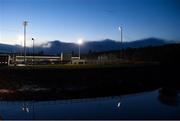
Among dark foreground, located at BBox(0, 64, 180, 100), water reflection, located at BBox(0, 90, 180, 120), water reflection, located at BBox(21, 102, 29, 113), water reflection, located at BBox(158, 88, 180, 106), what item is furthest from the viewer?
dark foreground, located at BBox(0, 64, 180, 100)

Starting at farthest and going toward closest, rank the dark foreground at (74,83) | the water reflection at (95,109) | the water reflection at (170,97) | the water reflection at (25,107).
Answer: the dark foreground at (74,83)
the water reflection at (170,97)
the water reflection at (25,107)
the water reflection at (95,109)

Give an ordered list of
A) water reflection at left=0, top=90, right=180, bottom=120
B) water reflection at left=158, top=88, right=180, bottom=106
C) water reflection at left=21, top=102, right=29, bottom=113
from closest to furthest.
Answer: water reflection at left=0, top=90, right=180, bottom=120
water reflection at left=21, top=102, right=29, bottom=113
water reflection at left=158, top=88, right=180, bottom=106

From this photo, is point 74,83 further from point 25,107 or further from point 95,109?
point 95,109

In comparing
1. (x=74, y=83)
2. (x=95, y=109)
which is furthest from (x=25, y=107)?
(x=74, y=83)

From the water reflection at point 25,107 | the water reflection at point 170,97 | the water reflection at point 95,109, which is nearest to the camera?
the water reflection at point 95,109

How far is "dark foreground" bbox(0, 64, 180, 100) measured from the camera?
35031 millimetres

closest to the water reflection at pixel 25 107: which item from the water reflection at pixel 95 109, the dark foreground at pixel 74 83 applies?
the water reflection at pixel 95 109

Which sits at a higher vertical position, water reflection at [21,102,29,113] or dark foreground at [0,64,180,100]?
dark foreground at [0,64,180,100]

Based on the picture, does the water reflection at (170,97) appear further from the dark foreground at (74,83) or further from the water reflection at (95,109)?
the dark foreground at (74,83)

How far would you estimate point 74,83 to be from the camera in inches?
1624

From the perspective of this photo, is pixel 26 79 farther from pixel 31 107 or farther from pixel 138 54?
pixel 138 54

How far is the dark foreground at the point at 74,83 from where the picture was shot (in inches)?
1379

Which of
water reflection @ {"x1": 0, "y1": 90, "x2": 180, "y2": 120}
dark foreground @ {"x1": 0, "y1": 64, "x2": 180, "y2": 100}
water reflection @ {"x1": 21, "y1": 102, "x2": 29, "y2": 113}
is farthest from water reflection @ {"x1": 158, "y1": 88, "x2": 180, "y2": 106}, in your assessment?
water reflection @ {"x1": 21, "y1": 102, "x2": 29, "y2": 113}

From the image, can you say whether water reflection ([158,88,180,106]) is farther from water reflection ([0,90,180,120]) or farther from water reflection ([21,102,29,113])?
water reflection ([21,102,29,113])
